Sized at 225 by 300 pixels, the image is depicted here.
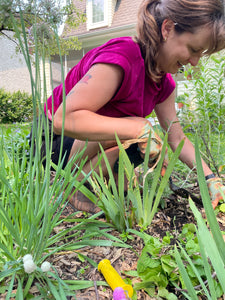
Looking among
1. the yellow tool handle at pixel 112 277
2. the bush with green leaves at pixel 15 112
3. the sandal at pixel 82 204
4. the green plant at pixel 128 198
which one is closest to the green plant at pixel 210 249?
the yellow tool handle at pixel 112 277

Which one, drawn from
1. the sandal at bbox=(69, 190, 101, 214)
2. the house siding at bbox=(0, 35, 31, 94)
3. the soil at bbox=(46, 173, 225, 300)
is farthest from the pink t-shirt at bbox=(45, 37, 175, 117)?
the soil at bbox=(46, 173, 225, 300)

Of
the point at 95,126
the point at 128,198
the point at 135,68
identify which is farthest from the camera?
the point at 135,68

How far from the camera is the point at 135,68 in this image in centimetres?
139

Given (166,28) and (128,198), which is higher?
(166,28)

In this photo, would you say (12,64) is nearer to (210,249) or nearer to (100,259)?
(100,259)

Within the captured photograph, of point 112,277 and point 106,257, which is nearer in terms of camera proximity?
point 112,277

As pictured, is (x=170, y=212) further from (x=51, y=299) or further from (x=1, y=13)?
(x=1, y=13)

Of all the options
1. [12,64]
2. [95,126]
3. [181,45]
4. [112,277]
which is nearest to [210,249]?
[112,277]

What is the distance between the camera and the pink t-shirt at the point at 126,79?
1303mm

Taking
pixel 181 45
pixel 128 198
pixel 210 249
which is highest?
pixel 181 45

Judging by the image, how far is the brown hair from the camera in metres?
1.29

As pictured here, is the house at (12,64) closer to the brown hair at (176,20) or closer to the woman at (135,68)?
the woman at (135,68)

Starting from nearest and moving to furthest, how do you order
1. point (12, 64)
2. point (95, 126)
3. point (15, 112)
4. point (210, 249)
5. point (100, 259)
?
point (210, 249)
point (100, 259)
point (95, 126)
point (12, 64)
point (15, 112)

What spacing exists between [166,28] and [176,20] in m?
0.07
